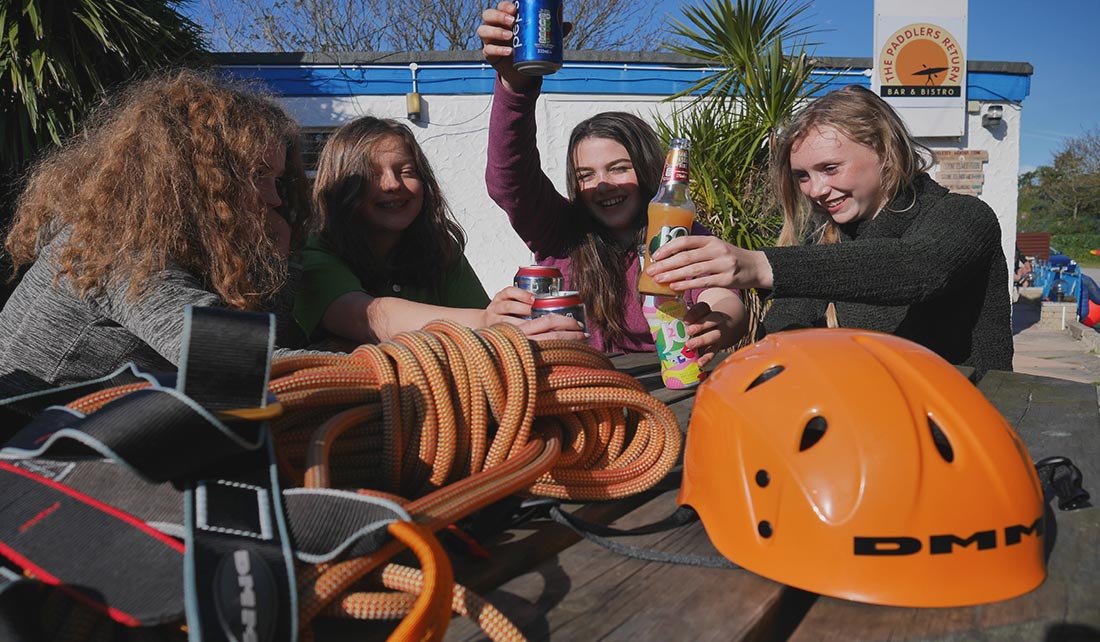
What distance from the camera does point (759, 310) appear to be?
221 inches

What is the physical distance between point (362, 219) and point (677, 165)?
1.38m

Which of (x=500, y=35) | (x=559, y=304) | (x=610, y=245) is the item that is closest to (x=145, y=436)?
(x=559, y=304)

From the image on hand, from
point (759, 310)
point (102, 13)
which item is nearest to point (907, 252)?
point (759, 310)

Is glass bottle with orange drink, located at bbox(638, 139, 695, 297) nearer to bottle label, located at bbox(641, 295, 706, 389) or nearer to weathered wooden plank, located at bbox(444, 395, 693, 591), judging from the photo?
bottle label, located at bbox(641, 295, 706, 389)

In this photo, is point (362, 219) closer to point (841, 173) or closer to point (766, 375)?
point (841, 173)

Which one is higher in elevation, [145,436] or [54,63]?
[54,63]

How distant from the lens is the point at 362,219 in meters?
2.78

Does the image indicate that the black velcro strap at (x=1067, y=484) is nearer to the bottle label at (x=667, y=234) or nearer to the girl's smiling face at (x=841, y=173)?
the bottle label at (x=667, y=234)

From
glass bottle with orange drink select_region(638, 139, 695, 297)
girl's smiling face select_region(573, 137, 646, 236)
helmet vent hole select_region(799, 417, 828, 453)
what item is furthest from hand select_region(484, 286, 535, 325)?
girl's smiling face select_region(573, 137, 646, 236)

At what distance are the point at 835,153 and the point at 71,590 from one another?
2.52 meters

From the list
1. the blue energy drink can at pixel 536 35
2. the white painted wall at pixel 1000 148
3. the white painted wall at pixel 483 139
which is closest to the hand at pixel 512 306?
the blue energy drink can at pixel 536 35

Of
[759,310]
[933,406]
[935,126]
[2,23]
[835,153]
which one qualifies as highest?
[2,23]

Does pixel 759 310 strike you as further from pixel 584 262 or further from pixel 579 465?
pixel 579 465

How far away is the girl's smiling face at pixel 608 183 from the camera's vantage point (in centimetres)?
290
